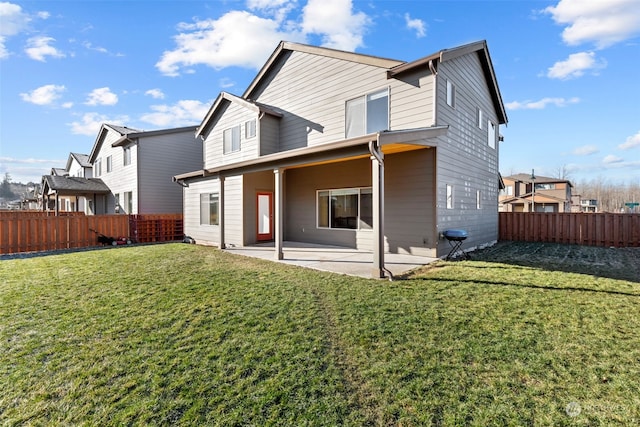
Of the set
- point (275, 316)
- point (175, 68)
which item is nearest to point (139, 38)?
point (175, 68)

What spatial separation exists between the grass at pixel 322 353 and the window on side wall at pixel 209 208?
274 inches

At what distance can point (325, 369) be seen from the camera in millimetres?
3041

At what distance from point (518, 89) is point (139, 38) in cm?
1604

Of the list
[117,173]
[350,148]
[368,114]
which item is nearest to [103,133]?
[117,173]

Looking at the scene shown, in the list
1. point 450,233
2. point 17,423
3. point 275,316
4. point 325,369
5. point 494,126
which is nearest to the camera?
point 17,423

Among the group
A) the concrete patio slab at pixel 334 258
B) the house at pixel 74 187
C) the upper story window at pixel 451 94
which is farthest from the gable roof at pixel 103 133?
the upper story window at pixel 451 94

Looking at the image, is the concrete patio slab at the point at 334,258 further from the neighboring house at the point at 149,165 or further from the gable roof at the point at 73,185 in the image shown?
the gable roof at the point at 73,185

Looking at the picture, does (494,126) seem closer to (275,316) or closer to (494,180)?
(494,180)

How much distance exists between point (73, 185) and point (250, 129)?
13.6 m

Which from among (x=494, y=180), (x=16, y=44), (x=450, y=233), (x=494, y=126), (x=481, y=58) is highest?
(x=16, y=44)

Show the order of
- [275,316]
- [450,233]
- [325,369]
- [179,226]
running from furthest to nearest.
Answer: [179,226] → [450,233] → [275,316] → [325,369]

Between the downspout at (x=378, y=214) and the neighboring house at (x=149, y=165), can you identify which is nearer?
the downspout at (x=378, y=214)

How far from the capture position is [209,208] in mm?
13320

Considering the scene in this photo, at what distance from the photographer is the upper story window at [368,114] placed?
31.2ft
